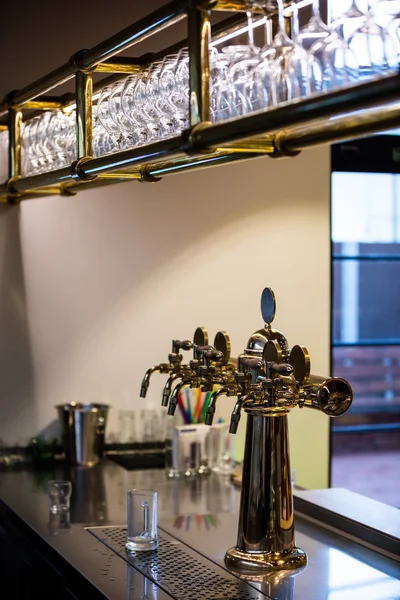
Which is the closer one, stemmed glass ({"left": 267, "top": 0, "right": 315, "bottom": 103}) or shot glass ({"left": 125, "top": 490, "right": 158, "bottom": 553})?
stemmed glass ({"left": 267, "top": 0, "right": 315, "bottom": 103})

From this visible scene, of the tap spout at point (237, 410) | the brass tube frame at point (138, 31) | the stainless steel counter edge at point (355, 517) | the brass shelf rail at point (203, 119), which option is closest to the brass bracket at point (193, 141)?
the brass shelf rail at point (203, 119)

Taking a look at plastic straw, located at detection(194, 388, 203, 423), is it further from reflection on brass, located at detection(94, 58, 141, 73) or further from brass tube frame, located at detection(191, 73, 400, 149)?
brass tube frame, located at detection(191, 73, 400, 149)

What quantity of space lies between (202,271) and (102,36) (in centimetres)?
92

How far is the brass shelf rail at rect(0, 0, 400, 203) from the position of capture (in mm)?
1372

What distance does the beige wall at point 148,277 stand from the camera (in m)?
3.45

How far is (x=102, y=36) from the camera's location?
3504mm

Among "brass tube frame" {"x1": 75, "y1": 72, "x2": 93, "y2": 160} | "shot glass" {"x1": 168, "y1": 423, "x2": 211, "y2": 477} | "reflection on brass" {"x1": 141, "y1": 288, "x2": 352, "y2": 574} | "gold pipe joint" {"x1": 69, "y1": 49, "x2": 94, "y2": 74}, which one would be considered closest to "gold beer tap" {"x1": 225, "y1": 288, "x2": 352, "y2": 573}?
"reflection on brass" {"x1": 141, "y1": 288, "x2": 352, "y2": 574}

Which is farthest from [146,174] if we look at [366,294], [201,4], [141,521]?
[366,294]

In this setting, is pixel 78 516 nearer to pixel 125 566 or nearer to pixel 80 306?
pixel 125 566

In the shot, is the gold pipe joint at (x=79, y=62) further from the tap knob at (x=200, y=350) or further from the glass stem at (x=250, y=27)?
the tap knob at (x=200, y=350)

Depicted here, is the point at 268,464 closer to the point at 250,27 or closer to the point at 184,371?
the point at 184,371

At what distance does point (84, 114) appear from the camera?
2354 millimetres

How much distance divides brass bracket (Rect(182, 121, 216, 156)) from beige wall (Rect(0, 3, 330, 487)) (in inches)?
71.4

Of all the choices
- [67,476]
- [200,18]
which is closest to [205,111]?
[200,18]
